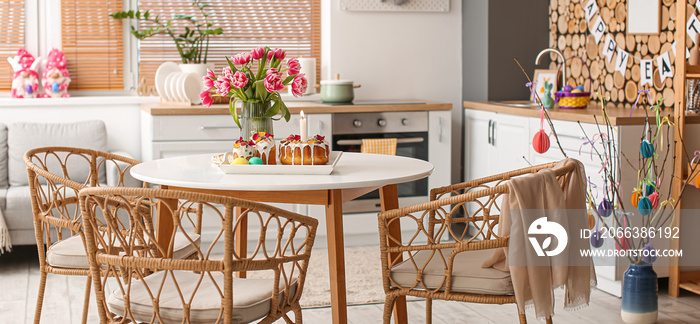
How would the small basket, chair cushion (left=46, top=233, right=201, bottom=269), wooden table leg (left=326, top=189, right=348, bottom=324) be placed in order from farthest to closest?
the small basket, chair cushion (left=46, top=233, right=201, bottom=269), wooden table leg (left=326, top=189, right=348, bottom=324)

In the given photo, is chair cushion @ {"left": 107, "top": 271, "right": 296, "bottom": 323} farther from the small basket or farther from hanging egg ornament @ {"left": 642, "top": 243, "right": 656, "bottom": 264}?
the small basket

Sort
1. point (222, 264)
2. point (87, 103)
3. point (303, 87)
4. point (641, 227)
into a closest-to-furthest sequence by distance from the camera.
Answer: point (222, 264) → point (303, 87) → point (641, 227) → point (87, 103)

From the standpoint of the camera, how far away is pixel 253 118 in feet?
8.79

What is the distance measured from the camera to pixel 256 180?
7.66 feet

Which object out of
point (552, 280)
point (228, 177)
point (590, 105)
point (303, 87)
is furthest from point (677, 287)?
point (228, 177)

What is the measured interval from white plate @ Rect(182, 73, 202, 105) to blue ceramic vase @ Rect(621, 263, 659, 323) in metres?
2.41

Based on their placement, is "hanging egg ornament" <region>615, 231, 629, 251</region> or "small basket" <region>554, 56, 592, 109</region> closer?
"hanging egg ornament" <region>615, 231, 629, 251</region>

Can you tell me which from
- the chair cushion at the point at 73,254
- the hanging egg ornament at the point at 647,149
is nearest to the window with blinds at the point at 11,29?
the chair cushion at the point at 73,254

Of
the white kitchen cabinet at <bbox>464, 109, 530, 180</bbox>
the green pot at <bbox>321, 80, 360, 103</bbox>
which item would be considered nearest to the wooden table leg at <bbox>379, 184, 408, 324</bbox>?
the white kitchen cabinet at <bbox>464, 109, 530, 180</bbox>

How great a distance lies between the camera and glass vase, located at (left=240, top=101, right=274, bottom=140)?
2.67 m

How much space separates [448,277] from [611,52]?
8.43ft

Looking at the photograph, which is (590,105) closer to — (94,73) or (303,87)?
(303,87)

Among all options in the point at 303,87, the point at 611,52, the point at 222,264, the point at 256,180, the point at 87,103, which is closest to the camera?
the point at 222,264

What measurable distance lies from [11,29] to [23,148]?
2.60 feet
